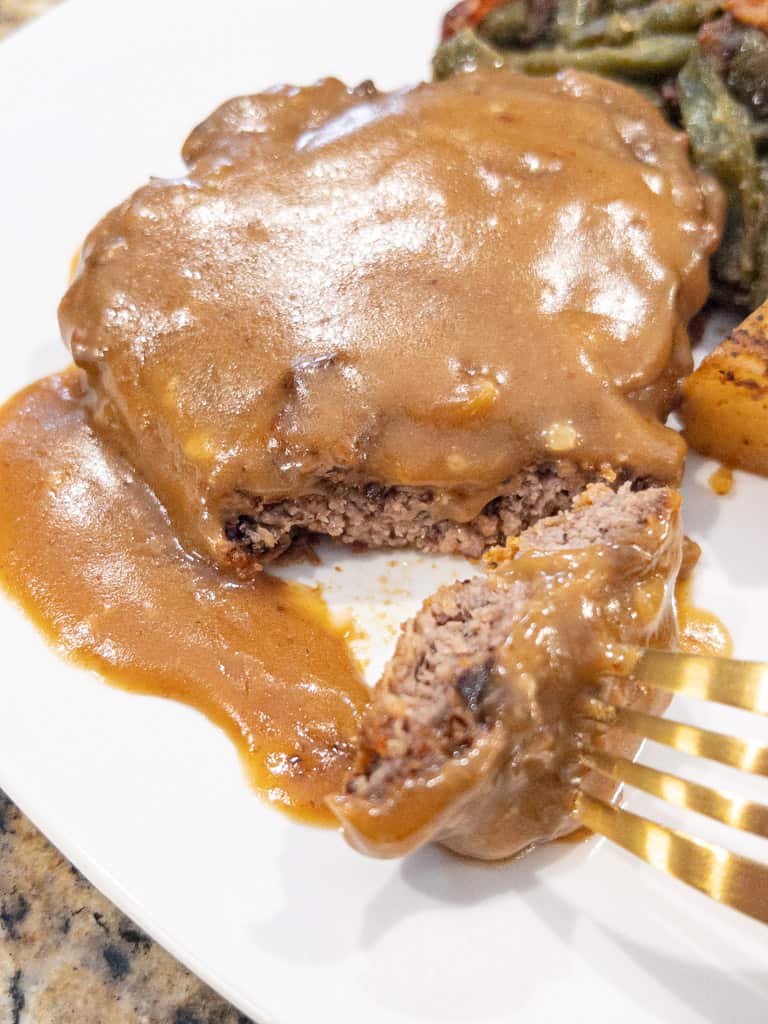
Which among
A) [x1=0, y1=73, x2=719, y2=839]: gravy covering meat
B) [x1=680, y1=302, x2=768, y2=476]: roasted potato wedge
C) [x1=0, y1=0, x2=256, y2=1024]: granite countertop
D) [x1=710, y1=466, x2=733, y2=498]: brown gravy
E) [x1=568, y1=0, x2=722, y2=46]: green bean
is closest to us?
[x1=0, y1=0, x2=256, y2=1024]: granite countertop

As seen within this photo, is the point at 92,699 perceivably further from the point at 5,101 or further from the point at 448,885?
the point at 5,101

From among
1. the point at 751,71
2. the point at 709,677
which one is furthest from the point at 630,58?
the point at 709,677

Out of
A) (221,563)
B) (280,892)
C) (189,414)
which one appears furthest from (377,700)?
(189,414)

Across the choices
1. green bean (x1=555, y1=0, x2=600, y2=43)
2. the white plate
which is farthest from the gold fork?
green bean (x1=555, y1=0, x2=600, y2=43)

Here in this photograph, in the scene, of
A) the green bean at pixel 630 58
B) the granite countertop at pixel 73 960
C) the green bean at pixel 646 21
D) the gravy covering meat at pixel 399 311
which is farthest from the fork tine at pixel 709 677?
the green bean at pixel 646 21

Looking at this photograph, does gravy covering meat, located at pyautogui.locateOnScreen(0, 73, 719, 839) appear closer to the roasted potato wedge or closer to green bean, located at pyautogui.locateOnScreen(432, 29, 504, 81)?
the roasted potato wedge

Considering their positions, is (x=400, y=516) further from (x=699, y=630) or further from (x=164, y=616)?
(x=699, y=630)

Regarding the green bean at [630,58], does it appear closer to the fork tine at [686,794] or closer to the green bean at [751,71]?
the green bean at [751,71]
